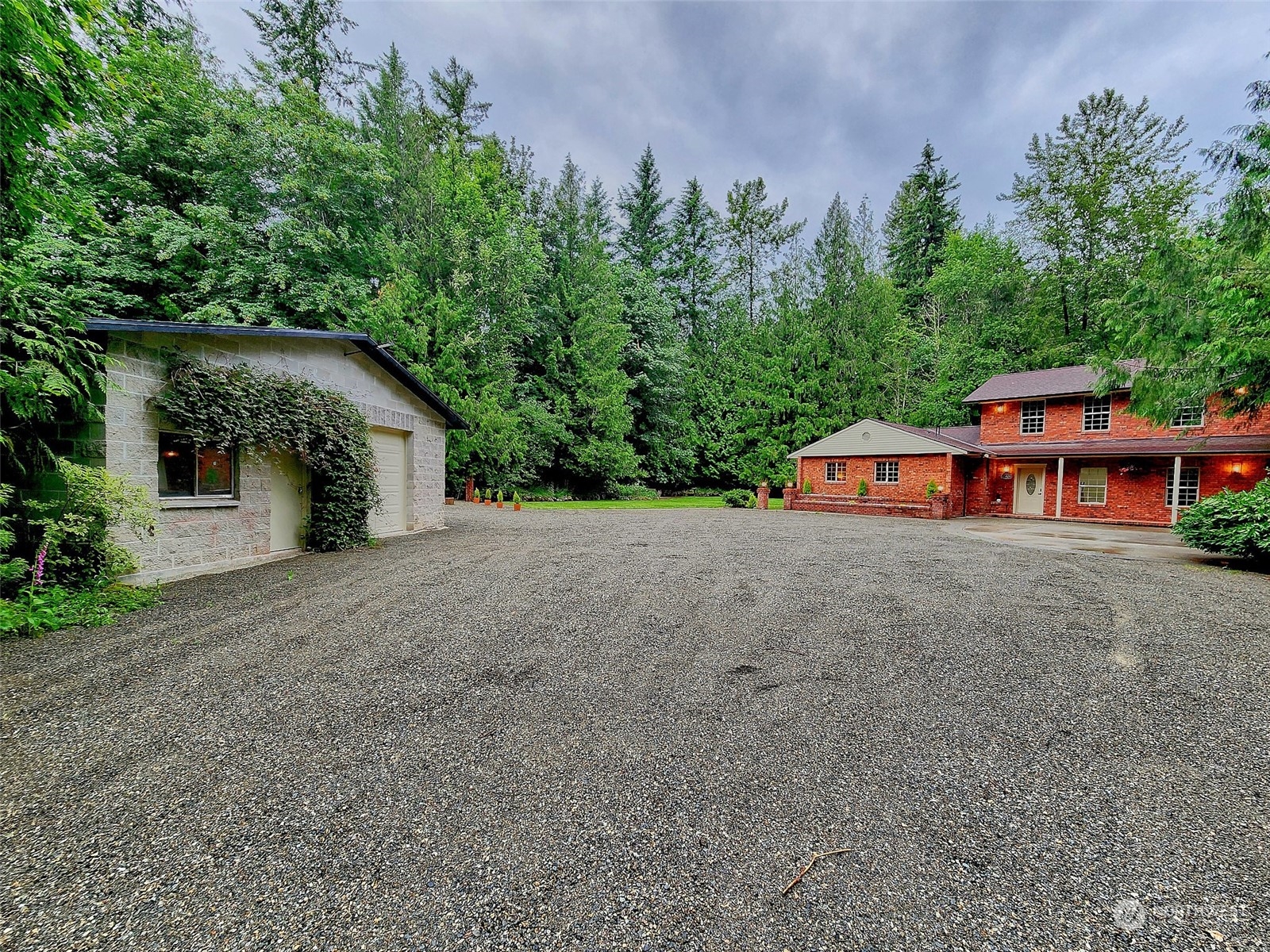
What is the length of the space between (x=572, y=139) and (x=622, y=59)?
1044 cm

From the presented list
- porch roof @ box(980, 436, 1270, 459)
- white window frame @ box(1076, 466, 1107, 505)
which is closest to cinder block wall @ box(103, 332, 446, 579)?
porch roof @ box(980, 436, 1270, 459)

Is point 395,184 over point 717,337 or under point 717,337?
over

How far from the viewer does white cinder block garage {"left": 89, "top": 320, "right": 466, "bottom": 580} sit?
229 inches

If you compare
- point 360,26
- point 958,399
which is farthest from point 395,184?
point 958,399

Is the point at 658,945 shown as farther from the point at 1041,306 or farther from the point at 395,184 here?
the point at 1041,306

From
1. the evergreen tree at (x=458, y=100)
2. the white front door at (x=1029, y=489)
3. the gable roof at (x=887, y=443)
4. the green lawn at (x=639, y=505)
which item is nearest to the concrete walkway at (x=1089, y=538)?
the white front door at (x=1029, y=489)

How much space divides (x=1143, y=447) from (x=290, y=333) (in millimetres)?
21078

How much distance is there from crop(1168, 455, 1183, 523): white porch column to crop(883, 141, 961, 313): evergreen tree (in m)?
21.0

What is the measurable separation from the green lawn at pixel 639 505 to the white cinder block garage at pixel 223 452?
914 cm

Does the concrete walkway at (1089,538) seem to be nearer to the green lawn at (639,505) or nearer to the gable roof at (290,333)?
the green lawn at (639,505)

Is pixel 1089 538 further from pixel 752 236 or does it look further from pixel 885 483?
pixel 752 236

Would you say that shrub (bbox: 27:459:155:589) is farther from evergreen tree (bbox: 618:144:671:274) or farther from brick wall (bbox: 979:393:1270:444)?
evergreen tree (bbox: 618:144:671:274)

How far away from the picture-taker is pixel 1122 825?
2.12 metres

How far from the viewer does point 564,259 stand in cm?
2345
